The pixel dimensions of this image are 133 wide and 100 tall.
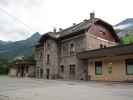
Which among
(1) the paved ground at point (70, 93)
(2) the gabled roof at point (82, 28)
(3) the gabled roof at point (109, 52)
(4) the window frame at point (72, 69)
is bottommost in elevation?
(1) the paved ground at point (70, 93)

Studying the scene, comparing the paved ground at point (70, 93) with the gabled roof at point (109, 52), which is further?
the gabled roof at point (109, 52)

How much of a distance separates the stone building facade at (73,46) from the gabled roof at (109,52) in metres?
1.84

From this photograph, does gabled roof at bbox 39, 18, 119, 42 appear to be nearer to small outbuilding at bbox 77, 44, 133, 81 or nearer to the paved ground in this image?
small outbuilding at bbox 77, 44, 133, 81

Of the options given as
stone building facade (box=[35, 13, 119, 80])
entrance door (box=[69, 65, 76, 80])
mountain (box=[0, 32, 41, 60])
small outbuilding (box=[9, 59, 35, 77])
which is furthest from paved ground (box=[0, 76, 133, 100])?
mountain (box=[0, 32, 41, 60])

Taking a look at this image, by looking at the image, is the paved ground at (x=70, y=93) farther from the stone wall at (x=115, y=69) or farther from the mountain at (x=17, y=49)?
the mountain at (x=17, y=49)

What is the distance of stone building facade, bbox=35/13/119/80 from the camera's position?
2709 centimetres

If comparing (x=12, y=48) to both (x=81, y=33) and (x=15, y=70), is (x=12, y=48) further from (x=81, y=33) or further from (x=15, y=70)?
(x=81, y=33)

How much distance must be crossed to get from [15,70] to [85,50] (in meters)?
28.1

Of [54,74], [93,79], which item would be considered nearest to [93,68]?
[93,79]

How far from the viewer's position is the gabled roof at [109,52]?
19.5 metres

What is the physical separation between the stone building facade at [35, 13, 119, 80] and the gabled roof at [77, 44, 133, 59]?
184 centimetres

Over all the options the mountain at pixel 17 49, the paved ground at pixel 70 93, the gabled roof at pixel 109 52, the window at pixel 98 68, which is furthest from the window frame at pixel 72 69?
the mountain at pixel 17 49

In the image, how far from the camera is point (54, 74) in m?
32.2

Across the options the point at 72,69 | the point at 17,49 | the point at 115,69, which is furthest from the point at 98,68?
the point at 17,49
